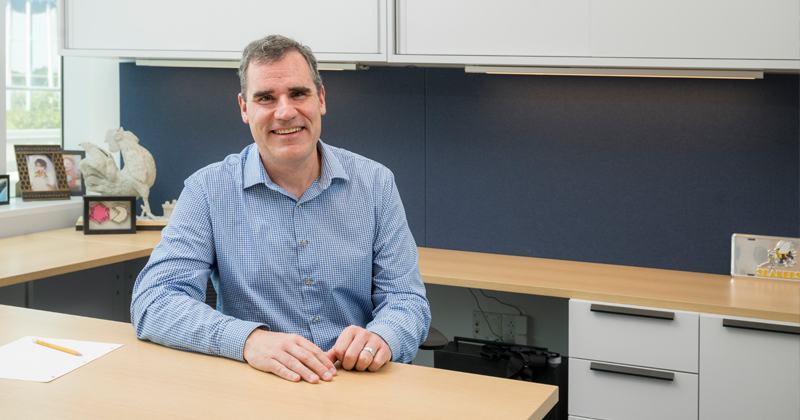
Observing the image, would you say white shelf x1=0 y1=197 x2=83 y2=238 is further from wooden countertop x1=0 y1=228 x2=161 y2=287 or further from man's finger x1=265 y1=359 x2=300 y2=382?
man's finger x1=265 y1=359 x2=300 y2=382

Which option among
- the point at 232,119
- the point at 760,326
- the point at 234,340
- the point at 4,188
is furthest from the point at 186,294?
the point at 4,188

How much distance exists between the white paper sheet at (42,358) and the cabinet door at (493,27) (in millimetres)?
1569

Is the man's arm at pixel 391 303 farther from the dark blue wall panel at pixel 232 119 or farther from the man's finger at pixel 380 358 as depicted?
the dark blue wall panel at pixel 232 119

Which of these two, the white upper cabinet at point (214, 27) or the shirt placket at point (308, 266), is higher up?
the white upper cabinet at point (214, 27)

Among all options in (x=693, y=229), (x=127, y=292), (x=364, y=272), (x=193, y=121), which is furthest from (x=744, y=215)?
(x=127, y=292)

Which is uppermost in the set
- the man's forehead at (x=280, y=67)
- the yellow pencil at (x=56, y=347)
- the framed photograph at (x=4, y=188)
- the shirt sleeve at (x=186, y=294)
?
the man's forehead at (x=280, y=67)

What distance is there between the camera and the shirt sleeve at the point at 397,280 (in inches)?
61.4

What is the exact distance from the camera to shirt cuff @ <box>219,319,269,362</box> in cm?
135

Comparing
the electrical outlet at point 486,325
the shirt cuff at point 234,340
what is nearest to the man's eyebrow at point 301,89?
the shirt cuff at point 234,340

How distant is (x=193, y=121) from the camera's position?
10.9 ft

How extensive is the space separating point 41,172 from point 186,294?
6.67 feet

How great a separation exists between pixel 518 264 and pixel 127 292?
1.89 meters

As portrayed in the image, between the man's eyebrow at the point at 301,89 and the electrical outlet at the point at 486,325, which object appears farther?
the electrical outlet at the point at 486,325

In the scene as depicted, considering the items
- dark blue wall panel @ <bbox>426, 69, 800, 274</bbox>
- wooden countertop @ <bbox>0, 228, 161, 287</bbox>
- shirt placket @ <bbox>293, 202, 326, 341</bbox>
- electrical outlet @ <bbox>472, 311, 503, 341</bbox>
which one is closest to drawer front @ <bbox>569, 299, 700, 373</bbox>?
dark blue wall panel @ <bbox>426, 69, 800, 274</bbox>
